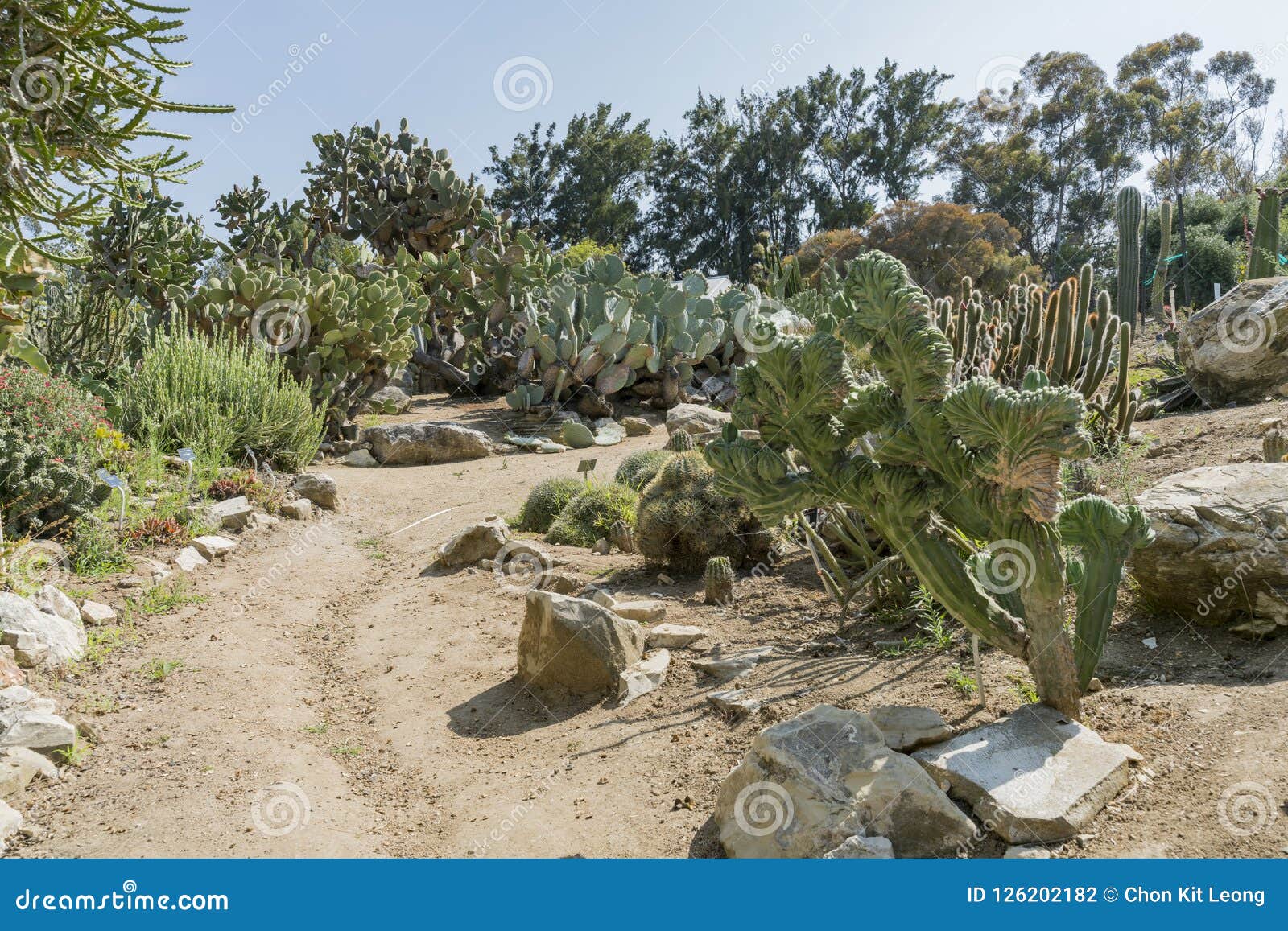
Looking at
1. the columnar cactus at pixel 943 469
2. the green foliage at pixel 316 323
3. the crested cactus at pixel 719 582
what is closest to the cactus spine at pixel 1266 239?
the crested cactus at pixel 719 582

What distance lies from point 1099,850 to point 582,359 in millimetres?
9040

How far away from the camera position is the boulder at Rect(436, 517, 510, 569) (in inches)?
235

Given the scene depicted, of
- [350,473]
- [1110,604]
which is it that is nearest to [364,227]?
[350,473]

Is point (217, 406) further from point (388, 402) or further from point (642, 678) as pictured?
point (642, 678)

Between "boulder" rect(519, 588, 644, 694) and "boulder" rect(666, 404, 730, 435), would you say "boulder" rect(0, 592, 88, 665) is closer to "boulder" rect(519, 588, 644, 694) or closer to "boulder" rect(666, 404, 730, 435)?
"boulder" rect(519, 588, 644, 694)

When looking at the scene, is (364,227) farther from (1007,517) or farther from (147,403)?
(1007,517)

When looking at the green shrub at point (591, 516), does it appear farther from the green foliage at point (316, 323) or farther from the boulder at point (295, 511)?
the green foliage at point (316, 323)

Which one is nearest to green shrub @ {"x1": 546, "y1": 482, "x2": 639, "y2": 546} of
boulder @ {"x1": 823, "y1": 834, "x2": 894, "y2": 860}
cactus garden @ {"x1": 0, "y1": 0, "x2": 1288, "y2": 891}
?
cactus garden @ {"x1": 0, "y1": 0, "x2": 1288, "y2": 891}

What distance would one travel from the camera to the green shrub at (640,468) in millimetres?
6926

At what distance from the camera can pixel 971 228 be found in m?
25.6

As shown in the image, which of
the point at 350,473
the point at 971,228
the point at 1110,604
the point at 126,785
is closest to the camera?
the point at 1110,604

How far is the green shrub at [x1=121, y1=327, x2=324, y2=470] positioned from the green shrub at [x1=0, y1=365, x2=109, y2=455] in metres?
1.08

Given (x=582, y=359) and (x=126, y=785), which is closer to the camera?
(x=126, y=785)

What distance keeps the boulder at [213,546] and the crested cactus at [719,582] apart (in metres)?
3.19
